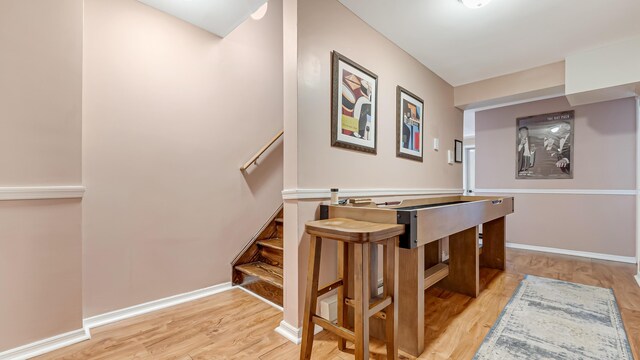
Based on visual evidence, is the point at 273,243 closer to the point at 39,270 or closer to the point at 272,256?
the point at 272,256

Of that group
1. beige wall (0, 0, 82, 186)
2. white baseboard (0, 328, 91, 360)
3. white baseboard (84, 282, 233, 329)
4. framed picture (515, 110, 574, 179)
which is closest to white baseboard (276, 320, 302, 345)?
white baseboard (84, 282, 233, 329)

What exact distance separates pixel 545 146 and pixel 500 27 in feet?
8.61

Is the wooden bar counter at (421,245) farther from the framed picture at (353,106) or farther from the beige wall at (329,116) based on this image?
the framed picture at (353,106)

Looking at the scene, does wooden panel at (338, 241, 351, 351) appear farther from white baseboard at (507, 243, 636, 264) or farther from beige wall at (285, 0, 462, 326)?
white baseboard at (507, 243, 636, 264)

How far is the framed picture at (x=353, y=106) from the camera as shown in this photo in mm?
1940

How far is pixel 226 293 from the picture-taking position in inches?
95.1

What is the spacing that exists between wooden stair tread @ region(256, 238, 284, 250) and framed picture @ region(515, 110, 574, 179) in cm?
388

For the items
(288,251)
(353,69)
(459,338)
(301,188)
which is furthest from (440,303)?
(353,69)

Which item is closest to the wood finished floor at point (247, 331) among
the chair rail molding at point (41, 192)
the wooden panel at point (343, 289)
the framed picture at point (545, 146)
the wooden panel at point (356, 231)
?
the wooden panel at point (343, 289)

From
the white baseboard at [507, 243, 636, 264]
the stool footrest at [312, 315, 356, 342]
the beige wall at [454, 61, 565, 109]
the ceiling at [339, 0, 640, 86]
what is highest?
the ceiling at [339, 0, 640, 86]

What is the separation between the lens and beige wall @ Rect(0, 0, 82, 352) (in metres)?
1.49

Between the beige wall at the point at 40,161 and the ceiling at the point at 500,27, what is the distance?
72.5 inches

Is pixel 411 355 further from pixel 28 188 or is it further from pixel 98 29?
pixel 98 29

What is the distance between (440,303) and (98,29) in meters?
3.23
